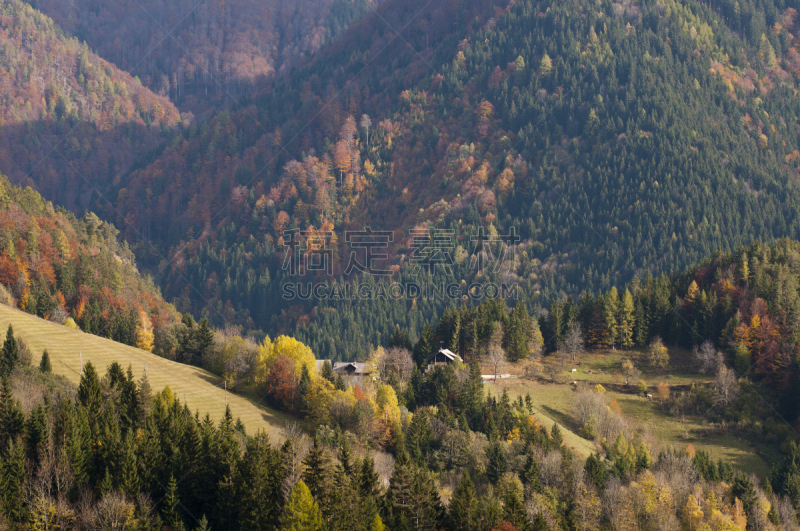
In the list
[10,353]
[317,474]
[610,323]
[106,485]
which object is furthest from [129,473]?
[610,323]

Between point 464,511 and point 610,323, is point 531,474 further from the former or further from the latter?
point 610,323

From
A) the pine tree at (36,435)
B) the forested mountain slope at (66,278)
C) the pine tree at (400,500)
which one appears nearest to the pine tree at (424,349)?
the forested mountain slope at (66,278)

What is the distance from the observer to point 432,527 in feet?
237

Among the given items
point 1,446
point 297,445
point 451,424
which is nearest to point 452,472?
point 451,424

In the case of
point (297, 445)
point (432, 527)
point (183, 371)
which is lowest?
point (432, 527)

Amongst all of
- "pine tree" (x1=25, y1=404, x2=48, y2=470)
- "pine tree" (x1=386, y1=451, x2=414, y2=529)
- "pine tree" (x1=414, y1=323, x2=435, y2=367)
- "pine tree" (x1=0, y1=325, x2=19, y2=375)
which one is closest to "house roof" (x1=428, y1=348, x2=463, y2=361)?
"pine tree" (x1=414, y1=323, x2=435, y2=367)

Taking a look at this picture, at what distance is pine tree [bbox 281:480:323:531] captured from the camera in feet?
218

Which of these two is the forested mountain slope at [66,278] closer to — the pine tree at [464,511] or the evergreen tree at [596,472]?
the evergreen tree at [596,472]

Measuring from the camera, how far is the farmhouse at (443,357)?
135 metres

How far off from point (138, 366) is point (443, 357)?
50.2 meters

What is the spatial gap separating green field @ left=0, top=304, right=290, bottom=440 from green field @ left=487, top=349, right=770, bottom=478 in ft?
125

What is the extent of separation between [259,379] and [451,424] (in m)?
29.4

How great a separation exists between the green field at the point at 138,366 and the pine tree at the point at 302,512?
33725mm

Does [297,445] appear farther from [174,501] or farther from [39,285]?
[39,285]
